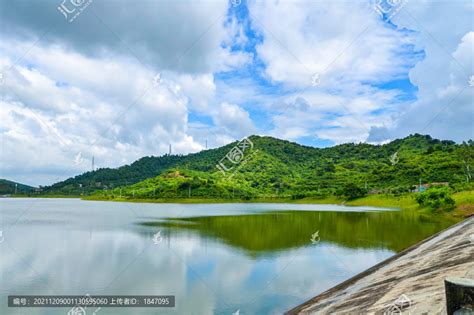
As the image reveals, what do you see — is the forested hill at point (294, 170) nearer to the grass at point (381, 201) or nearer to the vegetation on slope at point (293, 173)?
the vegetation on slope at point (293, 173)

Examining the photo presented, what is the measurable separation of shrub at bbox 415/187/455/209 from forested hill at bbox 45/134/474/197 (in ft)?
52.0

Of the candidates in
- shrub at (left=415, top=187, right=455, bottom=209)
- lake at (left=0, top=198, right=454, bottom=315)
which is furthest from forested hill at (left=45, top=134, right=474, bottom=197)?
lake at (left=0, top=198, right=454, bottom=315)

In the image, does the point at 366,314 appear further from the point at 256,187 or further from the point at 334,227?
the point at 256,187

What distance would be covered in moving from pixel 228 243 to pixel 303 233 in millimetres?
7882

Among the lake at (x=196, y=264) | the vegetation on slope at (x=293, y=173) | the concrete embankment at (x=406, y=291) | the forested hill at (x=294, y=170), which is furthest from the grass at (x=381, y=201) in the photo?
the concrete embankment at (x=406, y=291)

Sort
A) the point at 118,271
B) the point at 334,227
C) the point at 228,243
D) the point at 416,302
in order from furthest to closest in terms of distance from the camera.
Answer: the point at 334,227 < the point at 228,243 < the point at 118,271 < the point at 416,302

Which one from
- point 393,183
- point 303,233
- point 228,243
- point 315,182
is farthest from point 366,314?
→ point 315,182

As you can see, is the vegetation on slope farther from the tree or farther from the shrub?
the shrub

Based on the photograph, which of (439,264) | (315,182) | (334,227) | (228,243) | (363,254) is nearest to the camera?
(439,264)

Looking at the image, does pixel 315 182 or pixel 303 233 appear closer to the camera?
pixel 303 233

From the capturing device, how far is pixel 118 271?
49.5ft

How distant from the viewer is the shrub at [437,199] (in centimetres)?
3944

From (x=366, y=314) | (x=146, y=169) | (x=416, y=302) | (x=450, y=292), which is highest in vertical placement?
(x=146, y=169)

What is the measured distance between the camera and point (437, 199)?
41375mm
